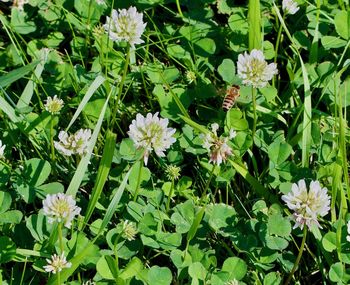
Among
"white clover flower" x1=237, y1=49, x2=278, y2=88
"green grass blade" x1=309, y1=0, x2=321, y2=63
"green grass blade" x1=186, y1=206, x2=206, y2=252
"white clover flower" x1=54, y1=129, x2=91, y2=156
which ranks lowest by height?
"green grass blade" x1=186, y1=206, x2=206, y2=252

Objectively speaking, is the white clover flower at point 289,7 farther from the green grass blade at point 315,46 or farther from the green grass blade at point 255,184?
the green grass blade at point 255,184

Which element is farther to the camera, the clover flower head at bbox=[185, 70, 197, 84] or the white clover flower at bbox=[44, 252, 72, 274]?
the clover flower head at bbox=[185, 70, 197, 84]

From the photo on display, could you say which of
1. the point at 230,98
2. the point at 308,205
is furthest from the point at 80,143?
the point at 308,205

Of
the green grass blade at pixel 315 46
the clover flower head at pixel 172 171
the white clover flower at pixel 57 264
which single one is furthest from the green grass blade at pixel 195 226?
the green grass blade at pixel 315 46

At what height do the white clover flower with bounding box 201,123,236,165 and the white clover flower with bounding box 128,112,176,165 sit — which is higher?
the white clover flower with bounding box 128,112,176,165

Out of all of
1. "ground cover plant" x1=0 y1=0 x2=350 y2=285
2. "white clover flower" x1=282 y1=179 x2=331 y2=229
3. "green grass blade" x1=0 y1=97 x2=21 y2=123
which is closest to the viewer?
"white clover flower" x1=282 y1=179 x2=331 y2=229

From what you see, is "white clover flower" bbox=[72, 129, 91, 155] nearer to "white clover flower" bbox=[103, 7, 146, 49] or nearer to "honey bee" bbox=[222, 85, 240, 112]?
"white clover flower" bbox=[103, 7, 146, 49]

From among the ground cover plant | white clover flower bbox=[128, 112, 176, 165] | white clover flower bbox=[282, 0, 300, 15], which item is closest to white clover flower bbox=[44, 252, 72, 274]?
the ground cover plant

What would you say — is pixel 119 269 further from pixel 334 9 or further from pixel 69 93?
pixel 334 9

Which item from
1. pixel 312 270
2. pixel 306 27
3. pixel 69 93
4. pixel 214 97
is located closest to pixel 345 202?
pixel 312 270
